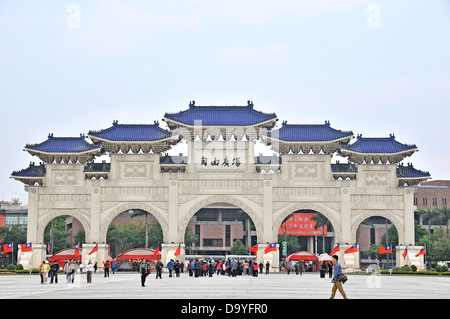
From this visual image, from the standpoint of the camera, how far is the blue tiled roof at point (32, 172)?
42406 mm

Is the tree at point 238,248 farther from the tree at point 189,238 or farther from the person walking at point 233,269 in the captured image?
the person walking at point 233,269

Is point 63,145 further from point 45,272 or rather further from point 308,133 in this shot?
point 45,272

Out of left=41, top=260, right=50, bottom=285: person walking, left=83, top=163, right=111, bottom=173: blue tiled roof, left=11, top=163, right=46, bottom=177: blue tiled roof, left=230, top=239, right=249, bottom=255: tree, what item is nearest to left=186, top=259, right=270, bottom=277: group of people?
left=83, top=163, right=111, bottom=173: blue tiled roof

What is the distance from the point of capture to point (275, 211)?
41375 millimetres

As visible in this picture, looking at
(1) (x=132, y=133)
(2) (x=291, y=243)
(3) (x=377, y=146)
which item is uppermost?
(1) (x=132, y=133)

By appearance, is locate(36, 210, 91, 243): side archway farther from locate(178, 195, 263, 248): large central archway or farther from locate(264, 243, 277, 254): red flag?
locate(264, 243, 277, 254): red flag

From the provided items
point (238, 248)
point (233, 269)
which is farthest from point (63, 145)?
Result: point (238, 248)

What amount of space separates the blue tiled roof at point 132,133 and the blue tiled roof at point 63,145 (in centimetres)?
94

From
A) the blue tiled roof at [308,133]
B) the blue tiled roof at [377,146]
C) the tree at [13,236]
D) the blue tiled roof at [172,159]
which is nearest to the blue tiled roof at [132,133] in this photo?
the blue tiled roof at [172,159]

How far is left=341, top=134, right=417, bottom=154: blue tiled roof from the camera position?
41719mm

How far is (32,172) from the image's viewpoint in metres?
42.7

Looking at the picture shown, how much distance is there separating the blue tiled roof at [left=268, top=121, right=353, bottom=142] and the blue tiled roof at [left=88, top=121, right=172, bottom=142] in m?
7.01

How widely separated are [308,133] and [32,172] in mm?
17601
